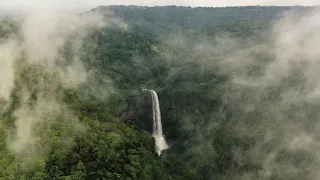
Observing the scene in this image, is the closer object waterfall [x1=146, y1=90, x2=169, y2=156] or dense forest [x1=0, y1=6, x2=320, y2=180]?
dense forest [x1=0, y1=6, x2=320, y2=180]

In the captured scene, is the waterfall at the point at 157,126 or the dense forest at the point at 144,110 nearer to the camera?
the dense forest at the point at 144,110

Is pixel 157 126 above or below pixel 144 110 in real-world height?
below

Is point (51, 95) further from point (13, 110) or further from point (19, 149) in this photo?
point (19, 149)

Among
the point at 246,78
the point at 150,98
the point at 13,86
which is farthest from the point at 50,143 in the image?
the point at 246,78

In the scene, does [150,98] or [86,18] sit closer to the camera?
[150,98]
